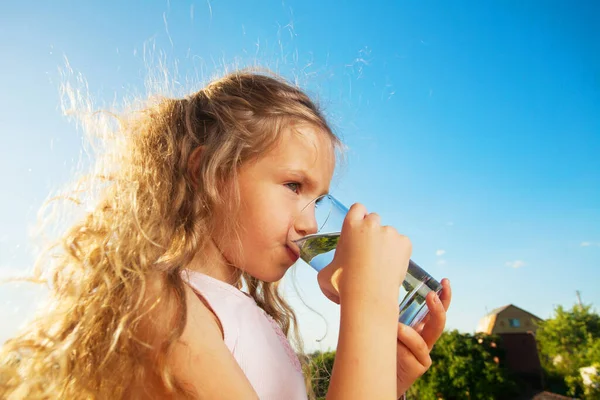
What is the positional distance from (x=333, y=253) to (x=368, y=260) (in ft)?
0.88

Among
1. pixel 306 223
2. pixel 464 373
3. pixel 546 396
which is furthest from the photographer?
pixel 546 396

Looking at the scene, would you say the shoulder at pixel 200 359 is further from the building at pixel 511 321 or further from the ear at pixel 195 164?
the building at pixel 511 321

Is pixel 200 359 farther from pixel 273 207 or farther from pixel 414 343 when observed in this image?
pixel 414 343

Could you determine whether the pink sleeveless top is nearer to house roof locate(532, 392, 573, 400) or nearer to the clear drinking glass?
the clear drinking glass

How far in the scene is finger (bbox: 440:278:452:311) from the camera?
153 centimetres

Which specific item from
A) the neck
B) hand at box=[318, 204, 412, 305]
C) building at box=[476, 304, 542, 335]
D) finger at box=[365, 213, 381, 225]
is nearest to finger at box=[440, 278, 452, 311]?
hand at box=[318, 204, 412, 305]

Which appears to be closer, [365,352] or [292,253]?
[365,352]

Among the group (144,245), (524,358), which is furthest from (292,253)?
(524,358)

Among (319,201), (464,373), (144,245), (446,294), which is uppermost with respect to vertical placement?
(464,373)

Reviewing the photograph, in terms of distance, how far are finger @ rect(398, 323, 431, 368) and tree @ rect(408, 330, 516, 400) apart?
3754 centimetres

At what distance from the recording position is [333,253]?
1440 millimetres

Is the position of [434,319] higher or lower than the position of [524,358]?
lower

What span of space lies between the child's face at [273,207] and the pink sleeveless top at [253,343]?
13 cm

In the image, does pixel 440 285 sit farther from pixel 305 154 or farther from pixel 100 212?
pixel 100 212
